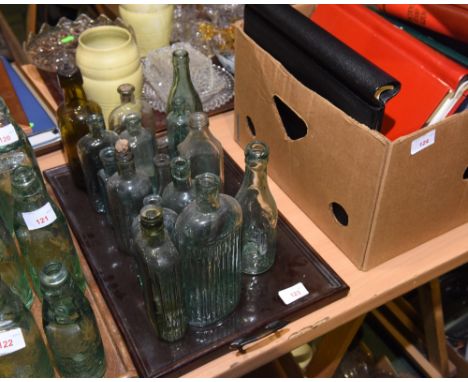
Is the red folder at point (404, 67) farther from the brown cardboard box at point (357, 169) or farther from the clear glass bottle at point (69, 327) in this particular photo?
the clear glass bottle at point (69, 327)

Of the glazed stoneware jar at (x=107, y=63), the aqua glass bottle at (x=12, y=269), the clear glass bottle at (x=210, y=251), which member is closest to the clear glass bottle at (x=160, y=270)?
the clear glass bottle at (x=210, y=251)

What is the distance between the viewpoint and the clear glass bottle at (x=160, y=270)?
69 centimetres

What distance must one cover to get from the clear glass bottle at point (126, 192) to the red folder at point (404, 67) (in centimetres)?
43

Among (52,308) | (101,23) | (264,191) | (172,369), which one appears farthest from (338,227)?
(101,23)

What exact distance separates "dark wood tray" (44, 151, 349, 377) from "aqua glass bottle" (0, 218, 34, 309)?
0.11m

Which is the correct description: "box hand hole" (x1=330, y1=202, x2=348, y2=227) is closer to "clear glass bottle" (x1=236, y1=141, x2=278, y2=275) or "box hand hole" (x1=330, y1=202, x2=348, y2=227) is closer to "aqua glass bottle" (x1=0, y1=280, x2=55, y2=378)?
"clear glass bottle" (x1=236, y1=141, x2=278, y2=275)

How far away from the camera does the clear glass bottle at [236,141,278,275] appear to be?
0.87m

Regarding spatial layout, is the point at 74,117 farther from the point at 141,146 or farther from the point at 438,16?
the point at 438,16

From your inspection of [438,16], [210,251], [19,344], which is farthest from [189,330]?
[438,16]

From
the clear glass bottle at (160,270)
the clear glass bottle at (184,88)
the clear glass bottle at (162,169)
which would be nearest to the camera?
the clear glass bottle at (160,270)

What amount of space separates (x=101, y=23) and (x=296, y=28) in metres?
0.75

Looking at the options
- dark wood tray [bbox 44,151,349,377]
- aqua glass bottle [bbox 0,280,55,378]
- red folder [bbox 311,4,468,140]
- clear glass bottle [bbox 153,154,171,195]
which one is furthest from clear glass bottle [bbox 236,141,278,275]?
aqua glass bottle [bbox 0,280,55,378]

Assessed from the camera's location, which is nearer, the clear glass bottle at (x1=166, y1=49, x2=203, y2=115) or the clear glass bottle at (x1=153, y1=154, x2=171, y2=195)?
the clear glass bottle at (x1=153, y1=154, x2=171, y2=195)

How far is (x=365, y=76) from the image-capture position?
0.81 meters
